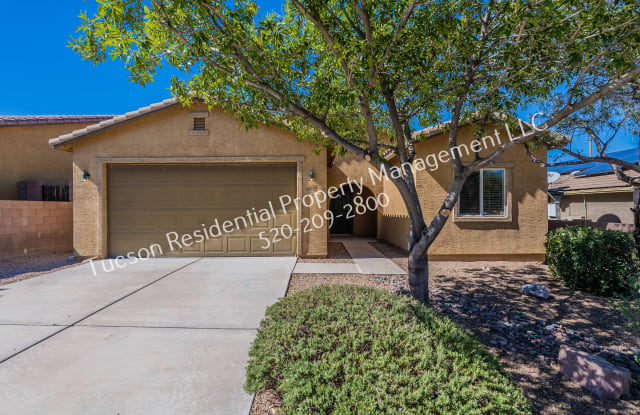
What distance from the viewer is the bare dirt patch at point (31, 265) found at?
6777 mm

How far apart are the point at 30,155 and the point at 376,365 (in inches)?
626

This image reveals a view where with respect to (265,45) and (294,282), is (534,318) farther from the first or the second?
(265,45)

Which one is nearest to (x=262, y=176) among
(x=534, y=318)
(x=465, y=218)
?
(x=465, y=218)

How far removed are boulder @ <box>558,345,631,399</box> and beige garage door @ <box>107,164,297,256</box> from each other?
264 inches

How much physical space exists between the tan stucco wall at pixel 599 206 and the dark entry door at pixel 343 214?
11.2 metres

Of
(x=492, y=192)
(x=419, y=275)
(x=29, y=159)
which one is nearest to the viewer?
(x=419, y=275)

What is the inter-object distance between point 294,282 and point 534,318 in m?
4.16

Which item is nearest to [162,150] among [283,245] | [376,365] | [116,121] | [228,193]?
[116,121]

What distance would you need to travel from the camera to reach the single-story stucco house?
27.7ft

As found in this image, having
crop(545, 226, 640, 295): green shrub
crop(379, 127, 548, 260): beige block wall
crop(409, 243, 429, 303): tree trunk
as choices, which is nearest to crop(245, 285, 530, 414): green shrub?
crop(409, 243, 429, 303): tree trunk

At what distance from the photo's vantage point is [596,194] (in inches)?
553

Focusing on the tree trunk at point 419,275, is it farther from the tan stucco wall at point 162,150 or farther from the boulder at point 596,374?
the tan stucco wall at point 162,150

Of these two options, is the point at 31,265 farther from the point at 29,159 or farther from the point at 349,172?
the point at 349,172

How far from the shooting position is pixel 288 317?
2984mm
